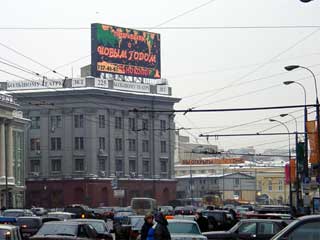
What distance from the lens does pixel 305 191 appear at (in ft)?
194

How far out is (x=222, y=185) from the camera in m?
157

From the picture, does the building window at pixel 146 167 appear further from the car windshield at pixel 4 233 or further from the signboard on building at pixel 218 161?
the car windshield at pixel 4 233

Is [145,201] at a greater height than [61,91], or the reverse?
[61,91]

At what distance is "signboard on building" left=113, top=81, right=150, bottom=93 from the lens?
118688 mm

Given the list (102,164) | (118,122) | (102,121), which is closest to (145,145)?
(118,122)

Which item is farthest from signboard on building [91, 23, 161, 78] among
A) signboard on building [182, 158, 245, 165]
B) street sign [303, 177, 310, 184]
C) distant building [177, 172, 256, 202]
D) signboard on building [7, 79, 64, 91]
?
signboard on building [182, 158, 245, 165]

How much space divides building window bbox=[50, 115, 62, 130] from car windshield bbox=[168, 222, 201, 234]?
9441 centimetres

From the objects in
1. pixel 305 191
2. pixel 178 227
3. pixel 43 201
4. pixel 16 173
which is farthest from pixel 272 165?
pixel 178 227

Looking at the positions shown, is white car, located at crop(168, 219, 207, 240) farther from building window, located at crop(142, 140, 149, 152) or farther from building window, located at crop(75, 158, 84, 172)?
building window, located at crop(142, 140, 149, 152)

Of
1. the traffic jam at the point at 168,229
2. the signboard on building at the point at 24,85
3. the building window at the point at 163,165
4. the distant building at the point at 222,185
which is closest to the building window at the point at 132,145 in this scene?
the building window at the point at 163,165

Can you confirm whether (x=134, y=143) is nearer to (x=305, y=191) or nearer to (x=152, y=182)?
(x=152, y=182)

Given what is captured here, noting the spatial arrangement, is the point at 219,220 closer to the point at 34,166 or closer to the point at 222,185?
the point at 34,166

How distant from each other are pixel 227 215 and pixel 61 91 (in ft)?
A: 240

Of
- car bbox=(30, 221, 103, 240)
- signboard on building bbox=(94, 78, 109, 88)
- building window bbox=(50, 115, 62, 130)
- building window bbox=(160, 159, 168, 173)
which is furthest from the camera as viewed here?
building window bbox=(160, 159, 168, 173)
